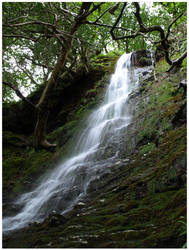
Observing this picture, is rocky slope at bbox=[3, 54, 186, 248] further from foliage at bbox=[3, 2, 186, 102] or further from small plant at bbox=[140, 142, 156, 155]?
foliage at bbox=[3, 2, 186, 102]

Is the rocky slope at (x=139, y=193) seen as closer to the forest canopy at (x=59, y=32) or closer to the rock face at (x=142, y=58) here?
the forest canopy at (x=59, y=32)

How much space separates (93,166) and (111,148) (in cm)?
84

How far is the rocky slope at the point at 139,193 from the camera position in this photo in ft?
7.86

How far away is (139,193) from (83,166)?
316cm

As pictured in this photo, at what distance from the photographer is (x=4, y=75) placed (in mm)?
7320

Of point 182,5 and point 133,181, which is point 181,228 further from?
point 182,5

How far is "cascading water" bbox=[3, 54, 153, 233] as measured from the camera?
17.3ft

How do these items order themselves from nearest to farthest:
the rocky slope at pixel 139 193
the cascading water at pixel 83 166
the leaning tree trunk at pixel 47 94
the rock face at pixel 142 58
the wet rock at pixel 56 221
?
the rocky slope at pixel 139 193 → the wet rock at pixel 56 221 → the cascading water at pixel 83 166 → the leaning tree trunk at pixel 47 94 → the rock face at pixel 142 58

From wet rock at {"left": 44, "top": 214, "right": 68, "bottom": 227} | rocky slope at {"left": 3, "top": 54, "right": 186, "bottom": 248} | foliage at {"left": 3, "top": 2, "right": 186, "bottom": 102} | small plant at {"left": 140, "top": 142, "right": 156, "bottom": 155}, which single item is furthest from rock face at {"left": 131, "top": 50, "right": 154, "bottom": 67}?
wet rock at {"left": 44, "top": 214, "right": 68, "bottom": 227}

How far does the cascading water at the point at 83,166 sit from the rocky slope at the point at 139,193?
402mm

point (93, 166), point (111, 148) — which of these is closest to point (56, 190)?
point (93, 166)

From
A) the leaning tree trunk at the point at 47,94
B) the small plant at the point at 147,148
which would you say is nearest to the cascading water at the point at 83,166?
the small plant at the point at 147,148

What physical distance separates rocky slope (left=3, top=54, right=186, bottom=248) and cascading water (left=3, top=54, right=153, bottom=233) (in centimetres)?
40

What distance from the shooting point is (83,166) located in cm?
640
